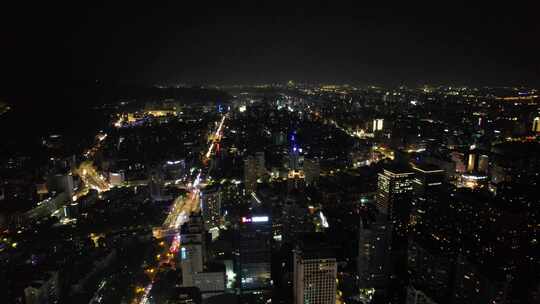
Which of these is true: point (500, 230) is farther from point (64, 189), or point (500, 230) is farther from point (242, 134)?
point (242, 134)

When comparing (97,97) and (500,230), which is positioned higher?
(97,97)

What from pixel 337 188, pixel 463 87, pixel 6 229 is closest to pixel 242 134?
pixel 337 188

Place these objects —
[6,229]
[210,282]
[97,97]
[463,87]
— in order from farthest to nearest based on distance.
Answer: [463,87], [97,97], [6,229], [210,282]

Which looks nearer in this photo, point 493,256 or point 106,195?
point 493,256

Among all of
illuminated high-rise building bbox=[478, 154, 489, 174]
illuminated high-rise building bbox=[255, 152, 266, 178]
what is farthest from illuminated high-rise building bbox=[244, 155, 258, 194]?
illuminated high-rise building bbox=[478, 154, 489, 174]

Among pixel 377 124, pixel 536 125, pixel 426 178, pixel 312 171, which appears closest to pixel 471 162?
pixel 426 178

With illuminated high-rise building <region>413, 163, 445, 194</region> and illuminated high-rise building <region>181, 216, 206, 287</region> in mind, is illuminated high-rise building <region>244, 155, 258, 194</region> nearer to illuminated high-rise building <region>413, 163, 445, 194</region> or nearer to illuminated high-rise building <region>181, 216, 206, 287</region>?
illuminated high-rise building <region>413, 163, 445, 194</region>

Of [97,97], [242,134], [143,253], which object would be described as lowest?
[143,253]
